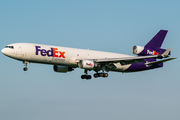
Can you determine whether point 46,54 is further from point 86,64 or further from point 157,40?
point 157,40

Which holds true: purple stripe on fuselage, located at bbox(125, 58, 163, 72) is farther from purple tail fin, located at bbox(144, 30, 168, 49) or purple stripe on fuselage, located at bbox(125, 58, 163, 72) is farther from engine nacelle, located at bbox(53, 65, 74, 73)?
engine nacelle, located at bbox(53, 65, 74, 73)

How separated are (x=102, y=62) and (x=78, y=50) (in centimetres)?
455

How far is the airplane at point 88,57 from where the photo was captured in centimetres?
5227

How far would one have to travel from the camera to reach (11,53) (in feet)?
170

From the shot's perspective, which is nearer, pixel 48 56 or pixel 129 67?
pixel 48 56

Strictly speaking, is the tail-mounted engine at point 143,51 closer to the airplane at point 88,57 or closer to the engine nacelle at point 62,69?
the airplane at point 88,57

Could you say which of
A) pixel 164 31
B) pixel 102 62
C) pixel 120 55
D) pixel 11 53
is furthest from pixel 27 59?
pixel 164 31

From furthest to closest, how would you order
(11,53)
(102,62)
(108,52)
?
(108,52) < (102,62) < (11,53)

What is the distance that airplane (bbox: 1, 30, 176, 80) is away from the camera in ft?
171

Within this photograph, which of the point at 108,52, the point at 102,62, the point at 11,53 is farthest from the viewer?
the point at 108,52

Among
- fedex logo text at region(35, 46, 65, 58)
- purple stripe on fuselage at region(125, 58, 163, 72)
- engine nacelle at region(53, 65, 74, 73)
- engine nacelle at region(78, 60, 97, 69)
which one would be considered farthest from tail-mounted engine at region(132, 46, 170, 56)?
fedex logo text at region(35, 46, 65, 58)

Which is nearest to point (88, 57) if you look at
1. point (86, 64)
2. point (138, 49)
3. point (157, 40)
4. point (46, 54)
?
point (86, 64)

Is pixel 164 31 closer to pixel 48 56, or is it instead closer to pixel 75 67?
pixel 75 67

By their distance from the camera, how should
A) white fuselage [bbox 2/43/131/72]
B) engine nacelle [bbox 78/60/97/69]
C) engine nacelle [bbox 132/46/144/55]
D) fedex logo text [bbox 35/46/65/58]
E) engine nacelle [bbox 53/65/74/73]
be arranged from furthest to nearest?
engine nacelle [bbox 132/46/144/55] < engine nacelle [bbox 53/65/74/73] < engine nacelle [bbox 78/60/97/69] < fedex logo text [bbox 35/46/65/58] < white fuselage [bbox 2/43/131/72]
